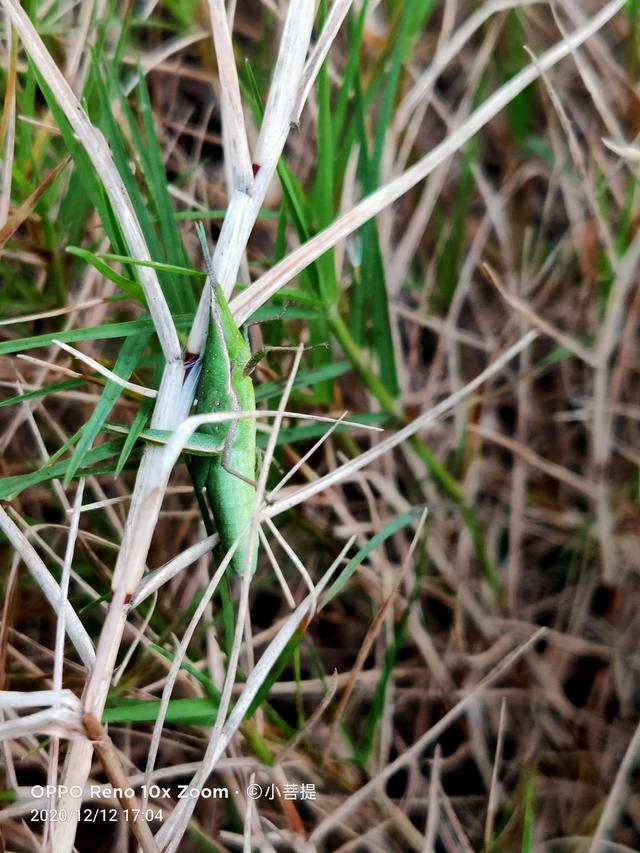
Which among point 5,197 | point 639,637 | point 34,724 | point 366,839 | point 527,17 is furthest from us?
point 527,17

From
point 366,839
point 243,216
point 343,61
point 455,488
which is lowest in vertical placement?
point 366,839

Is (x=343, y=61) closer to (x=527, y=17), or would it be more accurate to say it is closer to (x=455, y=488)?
(x=527, y=17)

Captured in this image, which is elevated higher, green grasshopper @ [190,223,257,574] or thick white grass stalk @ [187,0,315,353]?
thick white grass stalk @ [187,0,315,353]

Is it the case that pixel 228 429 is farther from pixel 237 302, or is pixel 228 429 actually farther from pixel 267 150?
pixel 267 150

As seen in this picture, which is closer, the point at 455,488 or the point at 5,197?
the point at 5,197

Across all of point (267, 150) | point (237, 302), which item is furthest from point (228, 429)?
point (267, 150)

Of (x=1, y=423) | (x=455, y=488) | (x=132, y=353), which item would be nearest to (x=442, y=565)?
(x=455, y=488)

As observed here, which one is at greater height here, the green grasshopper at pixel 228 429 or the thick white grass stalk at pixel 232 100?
the thick white grass stalk at pixel 232 100

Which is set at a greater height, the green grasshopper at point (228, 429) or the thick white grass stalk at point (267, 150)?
the thick white grass stalk at point (267, 150)
